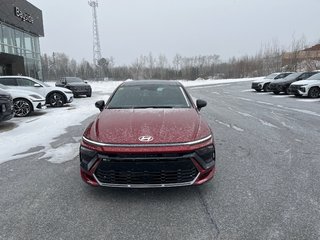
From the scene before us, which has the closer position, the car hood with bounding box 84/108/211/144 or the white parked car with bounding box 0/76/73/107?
the car hood with bounding box 84/108/211/144

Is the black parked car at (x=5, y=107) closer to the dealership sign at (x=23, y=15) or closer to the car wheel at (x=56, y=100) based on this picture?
the car wheel at (x=56, y=100)

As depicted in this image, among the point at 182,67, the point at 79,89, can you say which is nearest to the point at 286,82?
the point at 79,89

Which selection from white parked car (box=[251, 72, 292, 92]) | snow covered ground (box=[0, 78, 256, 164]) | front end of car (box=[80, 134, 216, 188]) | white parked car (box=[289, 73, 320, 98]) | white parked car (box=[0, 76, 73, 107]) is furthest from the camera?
white parked car (box=[251, 72, 292, 92])

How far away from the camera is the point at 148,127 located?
3.83 meters

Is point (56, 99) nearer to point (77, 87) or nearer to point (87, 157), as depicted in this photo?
point (77, 87)

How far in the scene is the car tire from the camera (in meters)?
14.5

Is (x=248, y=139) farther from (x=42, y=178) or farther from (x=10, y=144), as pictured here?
(x=10, y=144)

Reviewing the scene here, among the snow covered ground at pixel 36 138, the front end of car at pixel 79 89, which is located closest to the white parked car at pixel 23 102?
the snow covered ground at pixel 36 138

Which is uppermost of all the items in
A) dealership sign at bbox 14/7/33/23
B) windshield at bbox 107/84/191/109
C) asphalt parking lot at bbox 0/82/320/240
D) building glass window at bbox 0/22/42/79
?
dealership sign at bbox 14/7/33/23

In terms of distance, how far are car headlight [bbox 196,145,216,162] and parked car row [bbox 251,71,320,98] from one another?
15.6m

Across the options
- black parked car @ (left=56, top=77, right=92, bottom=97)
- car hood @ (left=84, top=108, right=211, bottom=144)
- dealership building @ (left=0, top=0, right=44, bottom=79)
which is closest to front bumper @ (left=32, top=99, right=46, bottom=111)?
car hood @ (left=84, top=108, right=211, bottom=144)

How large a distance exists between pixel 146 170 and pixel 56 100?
12.4 m

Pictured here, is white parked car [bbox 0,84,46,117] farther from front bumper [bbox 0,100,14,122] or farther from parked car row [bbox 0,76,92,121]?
front bumper [bbox 0,100,14,122]

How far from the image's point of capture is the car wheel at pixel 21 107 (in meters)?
11.3
